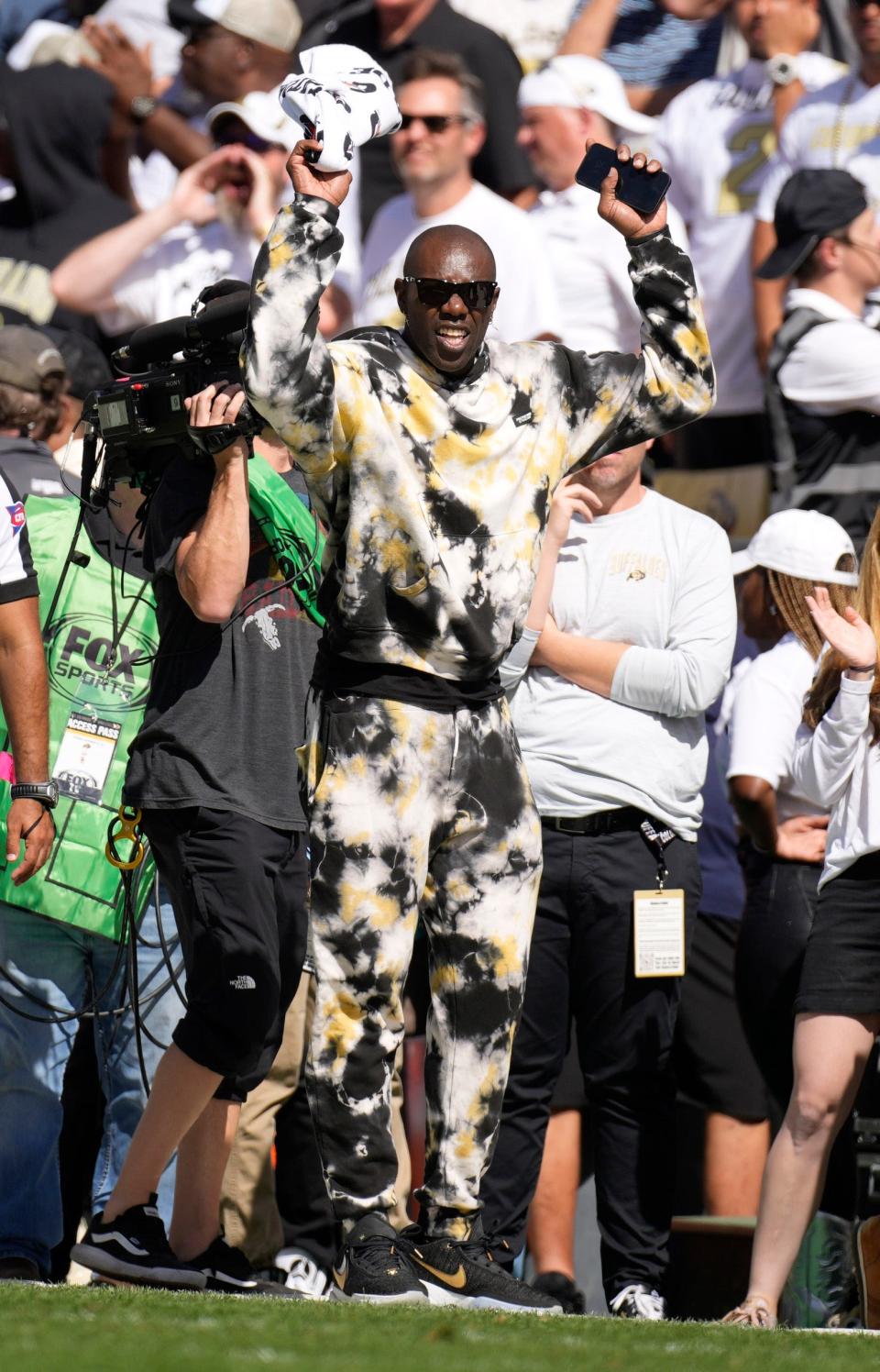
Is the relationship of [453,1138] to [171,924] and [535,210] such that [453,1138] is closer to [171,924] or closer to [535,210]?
[171,924]

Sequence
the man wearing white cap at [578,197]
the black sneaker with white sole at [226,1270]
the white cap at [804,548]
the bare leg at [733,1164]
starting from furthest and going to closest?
1. the man wearing white cap at [578,197]
2. the bare leg at [733,1164]
3. the white cap at [804,548]
4. the black sneaker with white sole at [226,1270]

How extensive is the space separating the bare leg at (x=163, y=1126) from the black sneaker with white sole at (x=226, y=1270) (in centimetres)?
26

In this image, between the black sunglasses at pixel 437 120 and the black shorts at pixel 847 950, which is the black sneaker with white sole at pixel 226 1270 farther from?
the black sunglasses at pixel 437 120

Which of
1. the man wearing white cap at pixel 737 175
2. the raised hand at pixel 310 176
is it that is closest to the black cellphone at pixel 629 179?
the raised hand at pixel 310 176

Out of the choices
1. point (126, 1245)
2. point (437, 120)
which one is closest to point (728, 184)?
point (437, 120)

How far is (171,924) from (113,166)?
4.79 m

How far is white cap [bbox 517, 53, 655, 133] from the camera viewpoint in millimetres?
8352

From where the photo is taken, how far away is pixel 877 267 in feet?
24.5

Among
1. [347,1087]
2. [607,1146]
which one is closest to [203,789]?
[347,1087]

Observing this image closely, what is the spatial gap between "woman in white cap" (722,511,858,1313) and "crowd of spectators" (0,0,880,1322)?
0.01 m

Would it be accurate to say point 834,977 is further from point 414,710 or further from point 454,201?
point 454,201

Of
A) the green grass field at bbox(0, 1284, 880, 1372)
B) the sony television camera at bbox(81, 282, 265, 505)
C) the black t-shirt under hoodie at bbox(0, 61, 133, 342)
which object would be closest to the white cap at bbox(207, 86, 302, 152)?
the black t-shirt under hoodie at bbox(0, 61, 133, 342)

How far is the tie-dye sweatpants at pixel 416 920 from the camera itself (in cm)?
434

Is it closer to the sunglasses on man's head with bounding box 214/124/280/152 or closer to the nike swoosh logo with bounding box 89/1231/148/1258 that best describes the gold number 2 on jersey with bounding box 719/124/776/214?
the sunglasses on man's head with bounding box 214/124/280/152
